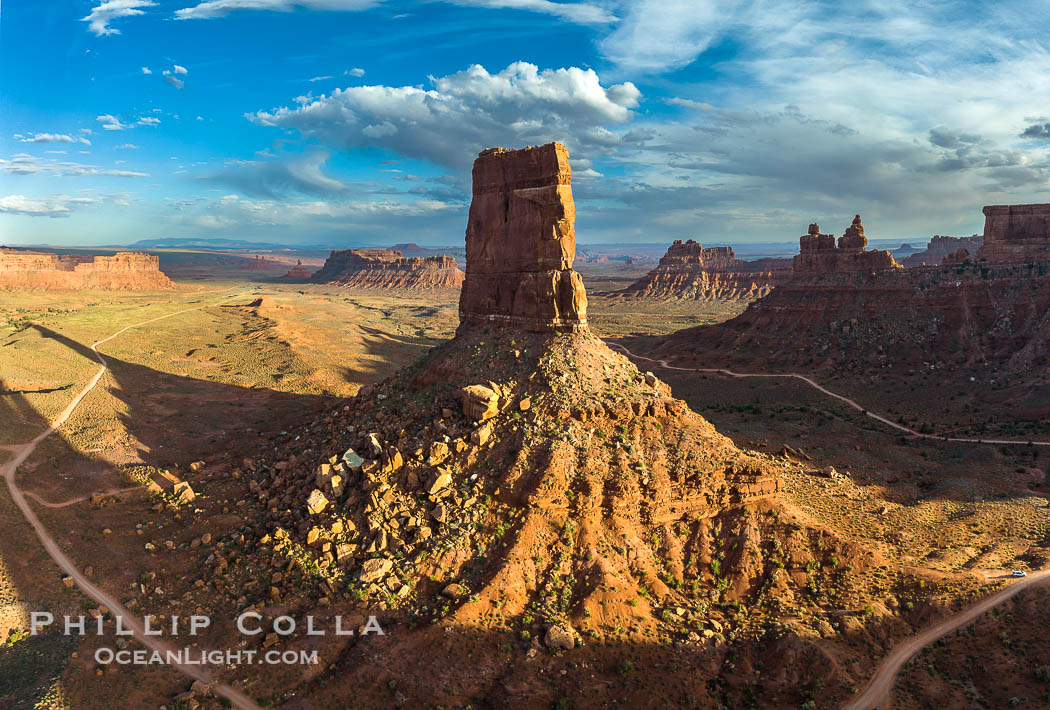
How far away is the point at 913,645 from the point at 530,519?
17702mm

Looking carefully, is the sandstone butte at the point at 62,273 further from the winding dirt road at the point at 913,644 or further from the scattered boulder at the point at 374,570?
the winding dirt road at the point at 913,644

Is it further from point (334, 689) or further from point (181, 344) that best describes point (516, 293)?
point (181, 344)

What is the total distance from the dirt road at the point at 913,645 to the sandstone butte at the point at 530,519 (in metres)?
2.50

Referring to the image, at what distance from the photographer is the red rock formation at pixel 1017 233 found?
8169 cm

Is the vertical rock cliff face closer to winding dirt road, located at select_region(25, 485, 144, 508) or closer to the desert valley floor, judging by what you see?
the desert valley floor

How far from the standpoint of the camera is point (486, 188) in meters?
36.2

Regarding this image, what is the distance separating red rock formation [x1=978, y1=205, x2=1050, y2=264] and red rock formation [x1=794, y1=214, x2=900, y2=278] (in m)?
12.7

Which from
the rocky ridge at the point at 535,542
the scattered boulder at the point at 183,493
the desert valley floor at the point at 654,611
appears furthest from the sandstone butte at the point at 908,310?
the scattered boulder at the point at 183,493

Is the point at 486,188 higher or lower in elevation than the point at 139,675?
higher

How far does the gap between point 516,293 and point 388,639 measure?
1982 cm

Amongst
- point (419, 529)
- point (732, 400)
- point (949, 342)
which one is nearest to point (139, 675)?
point (419, 529)

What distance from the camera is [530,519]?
85.5ft

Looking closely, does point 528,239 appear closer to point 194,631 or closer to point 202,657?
point 194,631

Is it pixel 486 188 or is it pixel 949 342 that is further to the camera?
pixel 949 342
